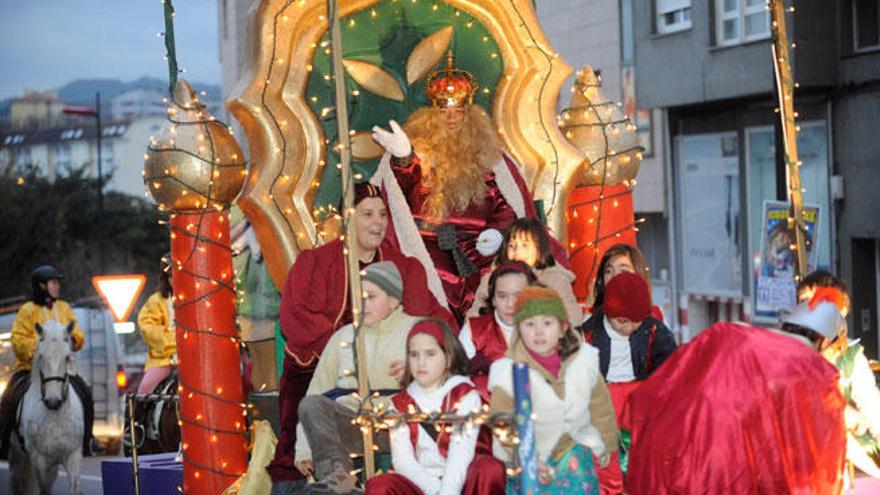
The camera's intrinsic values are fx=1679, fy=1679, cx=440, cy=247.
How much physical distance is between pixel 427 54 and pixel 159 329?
15.5ft

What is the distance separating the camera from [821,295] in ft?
24.9

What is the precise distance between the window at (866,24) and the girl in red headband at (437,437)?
16590mm

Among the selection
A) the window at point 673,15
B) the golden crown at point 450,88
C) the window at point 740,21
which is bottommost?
the golden crown at point 450,88

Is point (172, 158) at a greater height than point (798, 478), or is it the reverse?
point (172, 158)

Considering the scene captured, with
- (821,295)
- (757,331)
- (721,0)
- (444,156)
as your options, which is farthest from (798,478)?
(721,0)

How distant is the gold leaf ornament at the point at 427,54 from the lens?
9898 millimetres

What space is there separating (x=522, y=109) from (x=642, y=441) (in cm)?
360

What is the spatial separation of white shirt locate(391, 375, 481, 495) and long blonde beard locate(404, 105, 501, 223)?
8.10 feet

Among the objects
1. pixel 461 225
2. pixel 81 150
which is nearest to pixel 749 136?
pixel 461 225

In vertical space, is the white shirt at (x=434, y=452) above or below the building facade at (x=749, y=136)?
below

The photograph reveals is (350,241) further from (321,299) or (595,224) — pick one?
(595,224)

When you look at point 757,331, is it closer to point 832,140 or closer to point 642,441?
point 642,441

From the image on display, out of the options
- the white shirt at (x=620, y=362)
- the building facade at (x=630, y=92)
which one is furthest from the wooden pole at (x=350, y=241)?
the building facade at (x=630, y=92)

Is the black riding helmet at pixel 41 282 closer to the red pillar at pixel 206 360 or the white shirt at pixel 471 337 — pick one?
the red pillar at pixel 206 360
